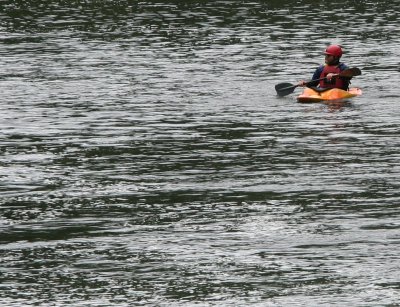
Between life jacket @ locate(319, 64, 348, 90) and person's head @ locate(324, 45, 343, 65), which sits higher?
person's head @ locate(324, 45, 343, 65)

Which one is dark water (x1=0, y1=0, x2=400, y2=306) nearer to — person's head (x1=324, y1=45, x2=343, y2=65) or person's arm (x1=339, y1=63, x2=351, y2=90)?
person's arm (x1=339, y1=63, x2=351, y2=90)

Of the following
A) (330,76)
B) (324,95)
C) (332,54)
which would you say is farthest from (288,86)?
(332,54)

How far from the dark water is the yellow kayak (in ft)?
1.10

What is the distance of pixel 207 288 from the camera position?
12367 millimetres

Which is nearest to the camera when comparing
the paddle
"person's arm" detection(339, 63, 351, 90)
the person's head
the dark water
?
the dark water

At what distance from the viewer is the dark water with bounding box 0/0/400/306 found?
1264 cm

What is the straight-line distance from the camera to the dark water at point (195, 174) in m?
12.6

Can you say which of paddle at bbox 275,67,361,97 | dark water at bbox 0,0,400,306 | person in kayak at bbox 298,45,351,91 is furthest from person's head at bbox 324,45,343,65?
dark water at bbox 0,0,400,306

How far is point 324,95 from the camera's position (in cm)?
2641

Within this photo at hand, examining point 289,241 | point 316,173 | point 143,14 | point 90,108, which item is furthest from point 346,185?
point 143,14

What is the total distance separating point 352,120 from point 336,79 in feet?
10.1

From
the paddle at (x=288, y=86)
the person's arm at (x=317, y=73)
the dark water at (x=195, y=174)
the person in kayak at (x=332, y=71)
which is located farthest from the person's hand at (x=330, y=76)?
the dark water at (x=195, y=174)

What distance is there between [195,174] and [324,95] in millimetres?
8785

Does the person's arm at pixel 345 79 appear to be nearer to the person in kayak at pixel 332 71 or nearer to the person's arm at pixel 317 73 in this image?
the person in kayak at pixel 332 71
